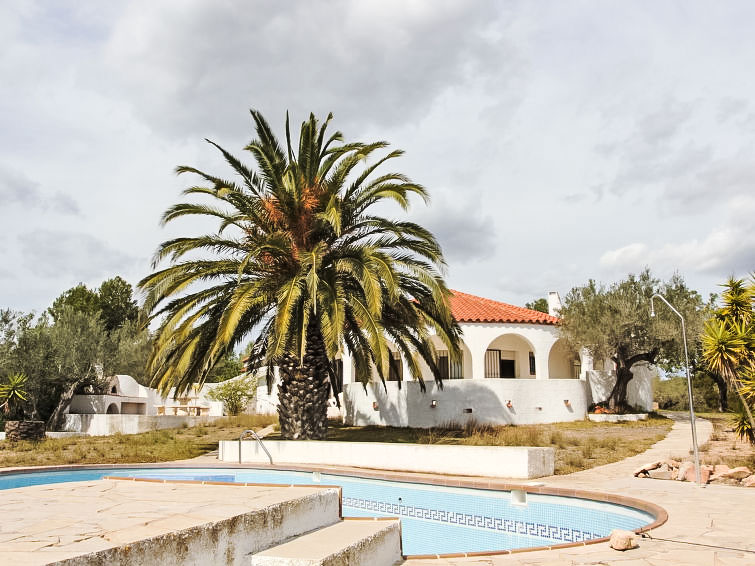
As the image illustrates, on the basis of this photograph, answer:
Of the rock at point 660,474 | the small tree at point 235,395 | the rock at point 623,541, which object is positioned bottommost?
the rock at point 660,474

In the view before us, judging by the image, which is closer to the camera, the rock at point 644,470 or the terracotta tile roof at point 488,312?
the rock at point 644,470

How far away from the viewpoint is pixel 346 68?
470 inches

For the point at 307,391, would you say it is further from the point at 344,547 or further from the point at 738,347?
the point at 344,547

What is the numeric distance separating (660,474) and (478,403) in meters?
10.9

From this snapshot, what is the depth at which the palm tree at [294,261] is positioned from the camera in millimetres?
16406

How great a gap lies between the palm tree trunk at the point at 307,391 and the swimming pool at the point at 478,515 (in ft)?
12.9

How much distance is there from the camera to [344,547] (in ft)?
18.5

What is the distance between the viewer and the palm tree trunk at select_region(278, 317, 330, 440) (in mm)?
17328

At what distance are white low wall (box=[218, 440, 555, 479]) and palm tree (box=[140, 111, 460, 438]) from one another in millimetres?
1220

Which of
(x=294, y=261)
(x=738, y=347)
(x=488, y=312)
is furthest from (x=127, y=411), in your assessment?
(x=738, y=347)

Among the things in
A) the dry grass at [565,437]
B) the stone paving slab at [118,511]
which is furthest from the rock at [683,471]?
the stone paving slab at [118,511]

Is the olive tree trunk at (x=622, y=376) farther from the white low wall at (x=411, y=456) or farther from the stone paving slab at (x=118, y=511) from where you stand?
the stone paving slab at (x=118, y=511)

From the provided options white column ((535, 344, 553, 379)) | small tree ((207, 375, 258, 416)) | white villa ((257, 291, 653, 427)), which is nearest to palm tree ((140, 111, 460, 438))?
white villa ((257, 291, 653, 427))

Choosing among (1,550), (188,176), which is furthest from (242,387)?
(1,550)
